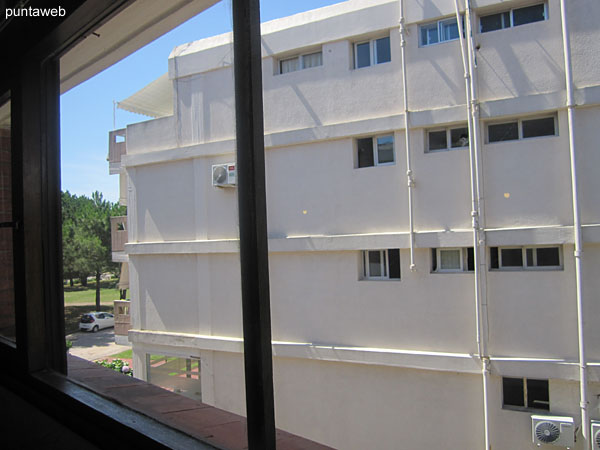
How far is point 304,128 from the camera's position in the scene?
4.74 metres

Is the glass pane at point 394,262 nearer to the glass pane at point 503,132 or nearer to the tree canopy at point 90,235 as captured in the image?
the glass pane at point 503,132

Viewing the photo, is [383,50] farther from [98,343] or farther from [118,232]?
[98,343]

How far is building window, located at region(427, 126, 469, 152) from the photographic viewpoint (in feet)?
13.5

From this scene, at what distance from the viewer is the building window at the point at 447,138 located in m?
4.11

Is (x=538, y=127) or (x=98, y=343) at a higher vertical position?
(x=538, y=127)

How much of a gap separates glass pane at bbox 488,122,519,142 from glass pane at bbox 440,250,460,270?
44.5 inches

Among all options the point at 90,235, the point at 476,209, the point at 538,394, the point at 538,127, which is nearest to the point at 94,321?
the point at 90,235

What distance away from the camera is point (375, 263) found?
4.60 meters

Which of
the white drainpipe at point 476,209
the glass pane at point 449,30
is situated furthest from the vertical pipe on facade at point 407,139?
the white drainpipe at point 476,209

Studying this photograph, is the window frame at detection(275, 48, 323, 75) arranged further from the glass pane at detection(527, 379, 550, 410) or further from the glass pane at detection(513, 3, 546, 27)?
the glass pane at detection(527, 379, 550, 410)

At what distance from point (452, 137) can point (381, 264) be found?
147 cm

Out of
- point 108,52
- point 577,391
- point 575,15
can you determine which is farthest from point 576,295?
point 108,52

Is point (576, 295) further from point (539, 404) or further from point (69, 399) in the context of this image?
point (69, 399)

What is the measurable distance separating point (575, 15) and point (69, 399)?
4442mm
